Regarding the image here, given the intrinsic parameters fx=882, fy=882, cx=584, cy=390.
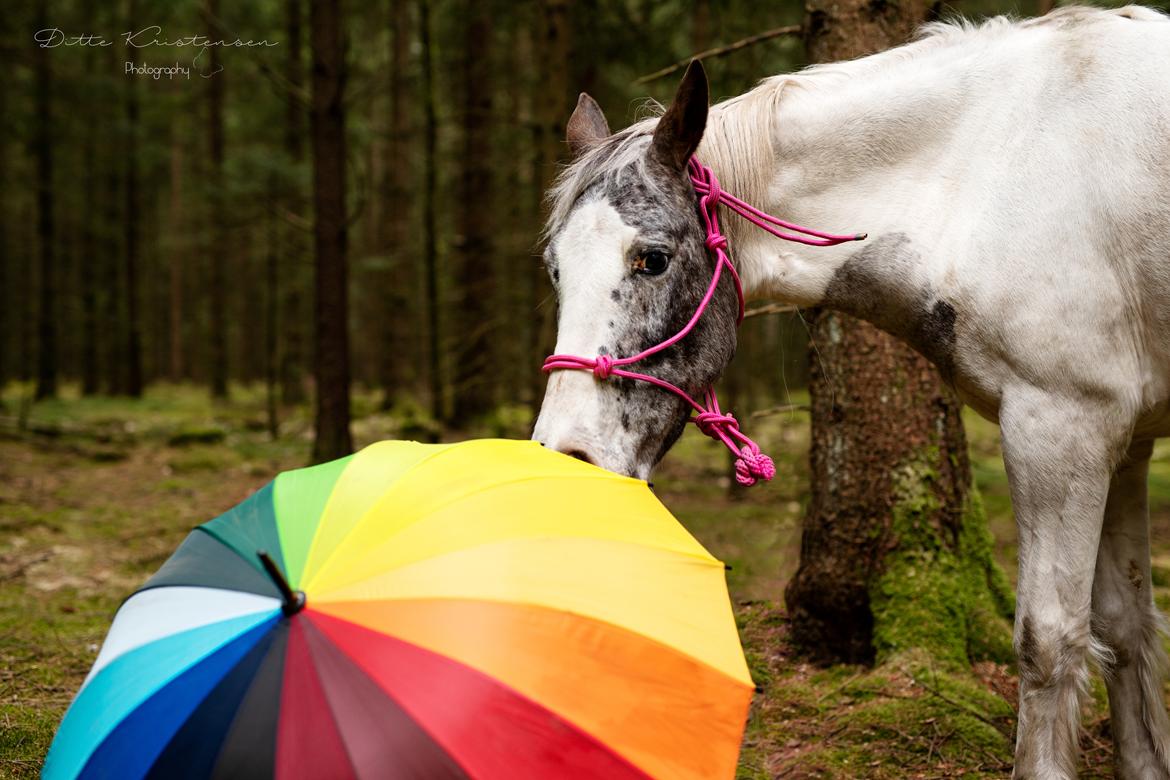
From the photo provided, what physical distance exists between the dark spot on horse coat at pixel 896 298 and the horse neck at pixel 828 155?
40 mm

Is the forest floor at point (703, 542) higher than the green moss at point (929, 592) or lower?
lower

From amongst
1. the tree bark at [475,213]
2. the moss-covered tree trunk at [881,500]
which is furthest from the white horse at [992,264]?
the tree bark at [475,213]

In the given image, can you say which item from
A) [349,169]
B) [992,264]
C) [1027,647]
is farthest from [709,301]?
[349,169]

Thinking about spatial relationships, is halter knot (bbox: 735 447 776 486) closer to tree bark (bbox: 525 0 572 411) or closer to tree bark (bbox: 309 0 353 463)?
tree bark (bbox: 525 0 572 411)

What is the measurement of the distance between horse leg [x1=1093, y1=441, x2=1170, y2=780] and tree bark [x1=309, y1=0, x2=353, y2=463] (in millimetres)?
6194

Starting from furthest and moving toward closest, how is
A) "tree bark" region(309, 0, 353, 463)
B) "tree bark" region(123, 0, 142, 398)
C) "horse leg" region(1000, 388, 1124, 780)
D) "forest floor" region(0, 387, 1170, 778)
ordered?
"tree bark" region(123, 0, 142, 398) → "tree bark" region(309, 0, 353, 463) → "forest floor" region(0, 387, 1170, 778) → "horse leg" region(1000, 388, 1124, 780)

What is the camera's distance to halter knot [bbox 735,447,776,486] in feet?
8.45

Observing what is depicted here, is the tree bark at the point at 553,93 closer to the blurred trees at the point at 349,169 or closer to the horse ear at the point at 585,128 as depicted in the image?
the blurred trees at the point at 349,169

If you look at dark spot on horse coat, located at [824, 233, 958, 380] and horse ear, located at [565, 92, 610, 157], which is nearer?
dark spot on horse coat, located at [824, 233, 958, 380]

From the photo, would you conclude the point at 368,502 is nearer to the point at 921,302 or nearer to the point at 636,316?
the point at 636,316

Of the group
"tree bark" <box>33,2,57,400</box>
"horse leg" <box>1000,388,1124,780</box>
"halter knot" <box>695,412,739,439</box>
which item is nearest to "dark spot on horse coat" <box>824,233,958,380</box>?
"horse leg" <box>1000,388,1124,780</box>

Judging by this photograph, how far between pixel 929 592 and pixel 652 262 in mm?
2114

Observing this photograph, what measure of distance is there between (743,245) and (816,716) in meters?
1.90

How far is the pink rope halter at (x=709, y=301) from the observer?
2.50 meters
